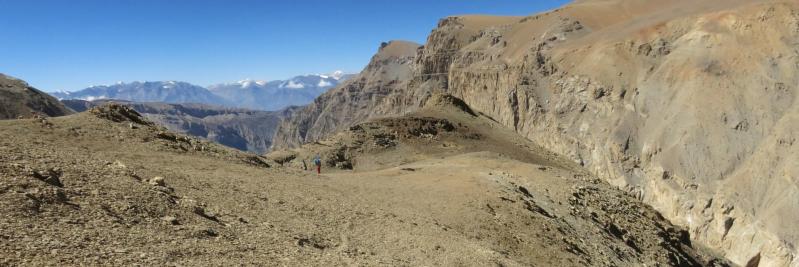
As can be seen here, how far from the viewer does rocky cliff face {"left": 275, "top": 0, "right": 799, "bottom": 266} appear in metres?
Answer: 56.8

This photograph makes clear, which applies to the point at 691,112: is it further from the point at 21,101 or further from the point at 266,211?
the point at 21,101

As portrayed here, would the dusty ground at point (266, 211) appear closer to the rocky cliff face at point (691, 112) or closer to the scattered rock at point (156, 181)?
the scattered rock at point (156, 181)

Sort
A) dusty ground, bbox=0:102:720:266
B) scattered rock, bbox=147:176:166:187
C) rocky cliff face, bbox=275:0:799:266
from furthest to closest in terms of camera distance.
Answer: rocky cliff face, bbox=275:0:799:266
scattered rock, bbox=147:176:166:187
dusty ground, bbox=0:102:720:266

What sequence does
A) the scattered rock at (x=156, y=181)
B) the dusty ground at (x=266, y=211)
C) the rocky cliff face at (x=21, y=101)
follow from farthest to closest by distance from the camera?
the rocky cliff face at (x=21, y=101), the scattered rock at (x=156, y=181), the dusty ground at (x=266, y=211)

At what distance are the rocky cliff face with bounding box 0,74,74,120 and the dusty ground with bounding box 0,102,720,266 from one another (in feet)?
240

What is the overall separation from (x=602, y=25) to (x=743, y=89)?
137 feet

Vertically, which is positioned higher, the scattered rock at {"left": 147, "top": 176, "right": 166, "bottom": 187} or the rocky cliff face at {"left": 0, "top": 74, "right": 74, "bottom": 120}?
the rocky cliff face at {"left": 0, "top": 74, "right": 74, "bottom": 120}

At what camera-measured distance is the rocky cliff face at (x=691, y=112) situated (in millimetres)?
56781

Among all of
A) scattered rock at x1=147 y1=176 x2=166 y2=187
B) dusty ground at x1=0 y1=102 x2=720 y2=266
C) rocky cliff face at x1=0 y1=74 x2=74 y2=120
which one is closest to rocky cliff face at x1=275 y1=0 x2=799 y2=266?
dusty ground at x1=0 y1=102 x2=720 y2=266

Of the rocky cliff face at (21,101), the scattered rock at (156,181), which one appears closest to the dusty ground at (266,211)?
the scattered rock at (156,181)

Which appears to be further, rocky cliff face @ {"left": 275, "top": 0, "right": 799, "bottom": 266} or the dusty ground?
rocky cliff face @ {"left": 275, "top": 0, "right": 799, "bottom": 266}

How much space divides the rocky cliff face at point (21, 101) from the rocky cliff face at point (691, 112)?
79.3 m

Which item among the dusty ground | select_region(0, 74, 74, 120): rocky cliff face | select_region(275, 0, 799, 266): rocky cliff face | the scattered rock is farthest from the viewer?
select_region(0, 74, 74, 120): rocky cliff face

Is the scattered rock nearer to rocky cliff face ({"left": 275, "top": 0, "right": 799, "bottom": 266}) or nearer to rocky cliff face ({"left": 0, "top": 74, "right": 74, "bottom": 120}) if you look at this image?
rocky cliff face ({"left": 275, "top": 0, "right": 799, "bottom": 266})
